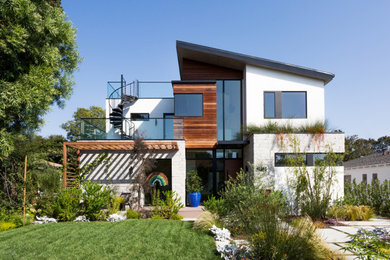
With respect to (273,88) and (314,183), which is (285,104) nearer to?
(273,88)

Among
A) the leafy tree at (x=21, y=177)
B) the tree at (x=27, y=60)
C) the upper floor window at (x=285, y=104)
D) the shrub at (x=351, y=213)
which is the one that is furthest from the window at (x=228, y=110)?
the leafy tree at (x=21, y=177)

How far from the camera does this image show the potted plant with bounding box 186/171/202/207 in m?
12.8

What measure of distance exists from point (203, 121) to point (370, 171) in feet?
45.9

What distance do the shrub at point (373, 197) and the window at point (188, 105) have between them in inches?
289

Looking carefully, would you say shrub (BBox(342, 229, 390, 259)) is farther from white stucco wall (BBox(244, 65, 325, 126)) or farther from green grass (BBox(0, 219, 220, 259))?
white stucco wall (BBox(244, 65, 325, 126))

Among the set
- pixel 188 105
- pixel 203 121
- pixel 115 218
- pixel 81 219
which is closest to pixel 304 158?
pixel 203 121

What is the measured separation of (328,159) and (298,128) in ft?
6.72

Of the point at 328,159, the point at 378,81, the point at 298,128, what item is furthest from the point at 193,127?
the point at 378,81

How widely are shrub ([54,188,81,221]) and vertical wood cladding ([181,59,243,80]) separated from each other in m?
8.56

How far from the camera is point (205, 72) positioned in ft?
48.9

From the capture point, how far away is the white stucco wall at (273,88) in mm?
13391

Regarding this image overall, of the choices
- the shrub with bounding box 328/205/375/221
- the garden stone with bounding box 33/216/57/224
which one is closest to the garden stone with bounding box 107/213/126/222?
the garden stone with bounding box 33/216/57/224

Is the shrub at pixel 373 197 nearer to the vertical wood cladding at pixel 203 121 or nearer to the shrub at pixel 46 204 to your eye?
the vertical wood cladding at pixel 203 121

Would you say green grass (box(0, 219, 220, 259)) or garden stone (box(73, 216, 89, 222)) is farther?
garden stone (box(73, 216, 89, 222))
